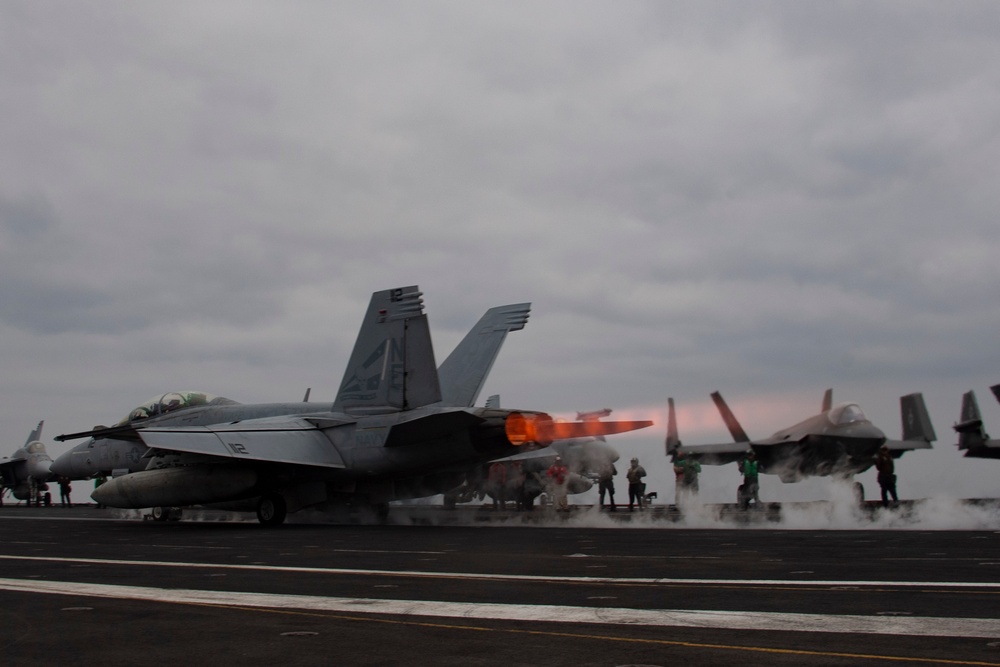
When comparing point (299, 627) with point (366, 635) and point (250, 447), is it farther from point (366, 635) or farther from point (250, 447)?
point (250, 447)

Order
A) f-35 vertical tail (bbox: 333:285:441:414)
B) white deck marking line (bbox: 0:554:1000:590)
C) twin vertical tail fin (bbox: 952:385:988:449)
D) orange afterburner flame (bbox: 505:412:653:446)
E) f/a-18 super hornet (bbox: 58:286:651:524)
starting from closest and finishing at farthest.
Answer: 1. white deck marking line (bbox: 0:554:1000:590)
2. orange afterburner flame (bbox: 505:412:653:446)
3. f/a-18 super hornet (bbox: 58:286:651:524)
4. f-35 vertical tail (bbox: 333:285:441:414)
5. twin vertical tail fin (bbox: 952:385:988:449)

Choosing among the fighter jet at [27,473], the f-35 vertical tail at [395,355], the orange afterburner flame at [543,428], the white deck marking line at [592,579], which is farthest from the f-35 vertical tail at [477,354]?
the fighter jet at [27,473]

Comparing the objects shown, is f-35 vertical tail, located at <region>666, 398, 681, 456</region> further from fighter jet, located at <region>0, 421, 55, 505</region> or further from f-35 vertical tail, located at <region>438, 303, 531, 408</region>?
fighter jet, located at <region>0, 421, 55, 505</region>

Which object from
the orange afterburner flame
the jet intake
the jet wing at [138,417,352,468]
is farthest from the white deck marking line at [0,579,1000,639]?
the jet intake

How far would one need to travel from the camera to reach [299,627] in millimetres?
7301

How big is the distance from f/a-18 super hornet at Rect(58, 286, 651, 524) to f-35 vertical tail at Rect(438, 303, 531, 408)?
2571 millimetres

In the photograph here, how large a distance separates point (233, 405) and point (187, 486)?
4852mm

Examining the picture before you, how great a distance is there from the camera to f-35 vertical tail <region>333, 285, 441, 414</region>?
23172mm

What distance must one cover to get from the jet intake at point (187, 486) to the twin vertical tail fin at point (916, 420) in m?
28.1

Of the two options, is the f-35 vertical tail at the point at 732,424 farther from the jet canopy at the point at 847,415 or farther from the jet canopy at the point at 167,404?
the jet canopy at the point at 167,404

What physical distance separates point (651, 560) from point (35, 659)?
816cm

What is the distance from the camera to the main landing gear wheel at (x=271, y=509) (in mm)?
24672

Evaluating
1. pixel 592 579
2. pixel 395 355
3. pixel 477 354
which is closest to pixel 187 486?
pixel 395 355

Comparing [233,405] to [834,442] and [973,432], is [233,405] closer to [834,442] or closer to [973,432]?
[834,442]
